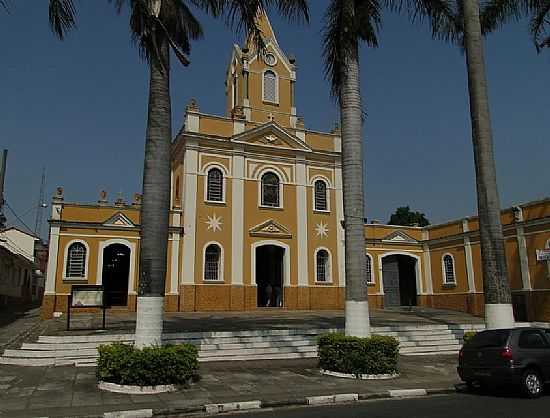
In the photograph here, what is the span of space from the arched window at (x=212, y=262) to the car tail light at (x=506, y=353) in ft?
59.9

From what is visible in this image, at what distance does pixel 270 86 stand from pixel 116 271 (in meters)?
14.6

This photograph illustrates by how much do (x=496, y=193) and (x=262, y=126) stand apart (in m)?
17.4

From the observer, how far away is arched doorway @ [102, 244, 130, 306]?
86.3 ft

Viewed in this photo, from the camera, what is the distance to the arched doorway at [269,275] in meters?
28.8

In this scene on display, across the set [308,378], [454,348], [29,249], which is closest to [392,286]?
[454,348]

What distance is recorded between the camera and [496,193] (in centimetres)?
1331

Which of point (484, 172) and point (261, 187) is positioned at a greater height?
point (261, 187)

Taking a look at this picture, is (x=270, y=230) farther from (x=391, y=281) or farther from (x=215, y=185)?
(x=391, y=281)

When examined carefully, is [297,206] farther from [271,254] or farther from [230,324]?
[230,324]

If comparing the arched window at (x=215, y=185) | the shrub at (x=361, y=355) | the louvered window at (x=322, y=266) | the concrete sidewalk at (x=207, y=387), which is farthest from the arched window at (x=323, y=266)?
the shrub at (x=361, y=355)

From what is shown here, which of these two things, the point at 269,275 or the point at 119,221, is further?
the point at 269,275

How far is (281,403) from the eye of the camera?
351 inches

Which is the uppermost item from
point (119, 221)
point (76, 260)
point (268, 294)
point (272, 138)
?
point (272, 138)

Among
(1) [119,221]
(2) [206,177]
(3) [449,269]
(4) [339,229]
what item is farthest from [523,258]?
(1) [119,221]
